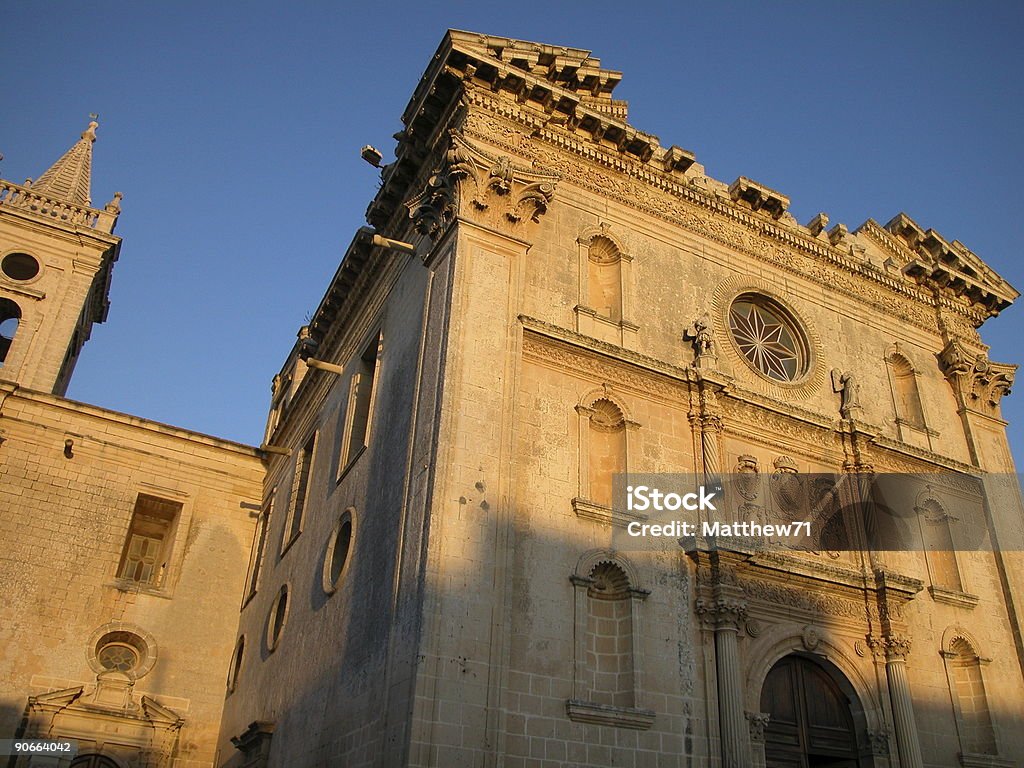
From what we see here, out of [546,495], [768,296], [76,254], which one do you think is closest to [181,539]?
[76,254]

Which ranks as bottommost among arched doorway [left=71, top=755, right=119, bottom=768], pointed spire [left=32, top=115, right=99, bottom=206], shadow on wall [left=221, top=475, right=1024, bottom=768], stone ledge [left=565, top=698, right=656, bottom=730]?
arched doorway [left=71, top=755, right=119, bottom=768]

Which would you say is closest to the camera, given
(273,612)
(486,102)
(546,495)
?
(546,495)

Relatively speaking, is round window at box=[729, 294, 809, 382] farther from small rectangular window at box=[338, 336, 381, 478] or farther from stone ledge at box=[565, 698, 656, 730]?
stone ledge at box=[565, 698, 656, 730]

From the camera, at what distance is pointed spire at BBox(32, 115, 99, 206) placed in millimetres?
32000

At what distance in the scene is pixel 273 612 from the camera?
20281 millimetres

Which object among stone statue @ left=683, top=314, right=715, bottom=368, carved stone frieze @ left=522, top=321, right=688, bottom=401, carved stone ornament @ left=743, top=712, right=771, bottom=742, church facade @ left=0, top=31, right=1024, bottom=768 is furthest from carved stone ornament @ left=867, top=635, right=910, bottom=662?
stone statue @ left=683, top=314, right=715, bottom=368

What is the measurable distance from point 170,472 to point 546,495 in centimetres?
1525

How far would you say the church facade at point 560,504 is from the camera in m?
12.5

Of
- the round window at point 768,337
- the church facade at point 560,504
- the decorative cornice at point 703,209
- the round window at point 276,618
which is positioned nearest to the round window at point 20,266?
the church facade at point 560,504

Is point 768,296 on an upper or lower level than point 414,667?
upper

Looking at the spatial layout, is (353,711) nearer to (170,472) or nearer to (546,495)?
(546,495)

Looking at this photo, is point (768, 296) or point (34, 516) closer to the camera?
point (768, 296)

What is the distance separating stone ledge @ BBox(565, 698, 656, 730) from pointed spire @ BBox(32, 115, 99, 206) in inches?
1089

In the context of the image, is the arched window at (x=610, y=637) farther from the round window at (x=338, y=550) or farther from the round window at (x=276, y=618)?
the round window at (x=276, y=618)
